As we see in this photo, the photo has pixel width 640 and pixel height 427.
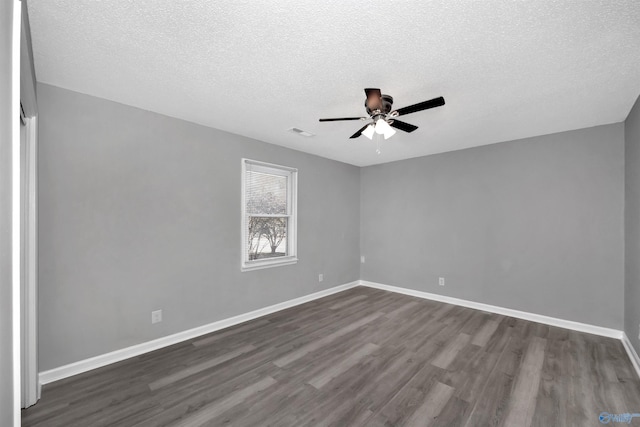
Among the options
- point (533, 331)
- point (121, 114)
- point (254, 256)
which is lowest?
point (533, 331)

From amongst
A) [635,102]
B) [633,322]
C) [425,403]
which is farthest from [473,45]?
[633,322]

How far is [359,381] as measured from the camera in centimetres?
237

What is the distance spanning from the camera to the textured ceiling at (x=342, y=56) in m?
1.55

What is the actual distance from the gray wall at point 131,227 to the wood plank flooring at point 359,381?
0.38 meters

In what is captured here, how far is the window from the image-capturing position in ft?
A: 12.6

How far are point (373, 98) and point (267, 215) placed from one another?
2531 mm

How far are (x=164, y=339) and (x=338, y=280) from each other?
3.04 metres

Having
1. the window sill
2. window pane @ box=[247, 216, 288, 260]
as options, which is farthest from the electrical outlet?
window pane @ box=[247, 216, 288, 260]

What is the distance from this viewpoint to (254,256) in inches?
157

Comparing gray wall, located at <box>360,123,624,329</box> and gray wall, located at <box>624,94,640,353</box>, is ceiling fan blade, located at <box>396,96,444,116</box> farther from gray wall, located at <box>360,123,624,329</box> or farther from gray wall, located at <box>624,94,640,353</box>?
gray wall, located at <box>360,123,624,329</box>

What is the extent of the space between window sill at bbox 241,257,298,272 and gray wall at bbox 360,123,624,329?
201 cm

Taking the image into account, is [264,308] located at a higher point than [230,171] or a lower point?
lower

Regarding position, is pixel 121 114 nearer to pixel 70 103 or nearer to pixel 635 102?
pixel 70 103

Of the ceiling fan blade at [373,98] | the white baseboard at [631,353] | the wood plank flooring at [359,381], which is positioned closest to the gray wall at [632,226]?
the white baseboard at [631,353]
